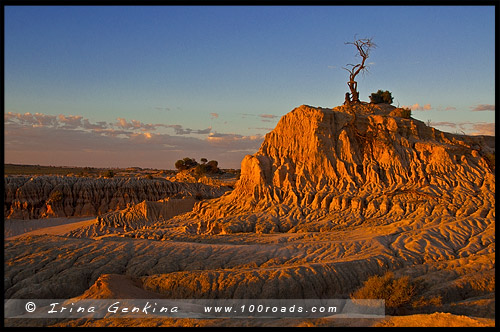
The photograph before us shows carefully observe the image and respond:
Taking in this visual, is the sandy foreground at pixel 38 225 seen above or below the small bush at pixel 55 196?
below

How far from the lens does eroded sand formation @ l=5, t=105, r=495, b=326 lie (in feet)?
37.7

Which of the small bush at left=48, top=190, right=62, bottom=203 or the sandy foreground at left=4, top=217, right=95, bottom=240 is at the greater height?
the small bush at left=48, top=190, right=62, bottom=203

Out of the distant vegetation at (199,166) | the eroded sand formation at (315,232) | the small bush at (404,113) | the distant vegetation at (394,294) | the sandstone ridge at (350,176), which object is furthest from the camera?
the distant vegetation at (199,166)

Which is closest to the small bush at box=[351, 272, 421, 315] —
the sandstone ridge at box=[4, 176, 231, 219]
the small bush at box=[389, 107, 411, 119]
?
the small bush at box=[389, 107, 411, 119]

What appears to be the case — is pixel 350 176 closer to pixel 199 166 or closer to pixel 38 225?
pixel 38 225

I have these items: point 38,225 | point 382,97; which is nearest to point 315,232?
point 382,97

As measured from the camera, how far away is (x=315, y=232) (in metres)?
18.3

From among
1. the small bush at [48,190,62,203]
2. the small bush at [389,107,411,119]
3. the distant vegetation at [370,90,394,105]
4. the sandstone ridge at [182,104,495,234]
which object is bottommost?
the small bush at [48,190,62,203]

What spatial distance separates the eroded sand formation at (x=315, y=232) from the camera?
11484mm

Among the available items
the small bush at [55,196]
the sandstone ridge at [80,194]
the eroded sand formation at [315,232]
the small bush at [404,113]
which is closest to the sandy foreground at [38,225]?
the sandstone ridge at [80,194]

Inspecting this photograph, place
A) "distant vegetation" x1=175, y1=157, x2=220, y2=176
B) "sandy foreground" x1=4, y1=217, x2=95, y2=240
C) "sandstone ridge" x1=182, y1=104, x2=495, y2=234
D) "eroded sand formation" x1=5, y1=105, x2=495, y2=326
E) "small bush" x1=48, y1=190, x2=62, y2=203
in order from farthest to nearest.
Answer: "distant vegetation" x1=175, y1=157, x2=220, y2=176, "small bush" x1=48, y1=190, x2=62, y2=203, "sandy foreground" x1=4, y1=217, x2=95, y2=240, "sandstone ridge" x1=182, y1=104, x2=495, y2=234, "eroded sand formation" x1=5, y1=105, x2=495, y2=326

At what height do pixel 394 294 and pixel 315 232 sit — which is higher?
pixel 315 232

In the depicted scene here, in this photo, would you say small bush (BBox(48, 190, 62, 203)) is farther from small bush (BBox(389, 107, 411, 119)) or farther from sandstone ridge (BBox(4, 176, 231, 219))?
small bush (BBox(389, 107, 411, 119))

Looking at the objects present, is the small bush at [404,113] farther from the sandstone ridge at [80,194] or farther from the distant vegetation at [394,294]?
the sandstone ridge at [80,194]
